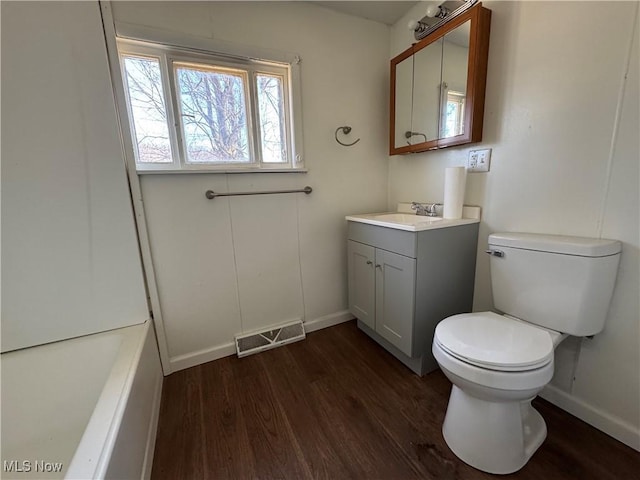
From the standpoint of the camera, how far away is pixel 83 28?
1.18 meters

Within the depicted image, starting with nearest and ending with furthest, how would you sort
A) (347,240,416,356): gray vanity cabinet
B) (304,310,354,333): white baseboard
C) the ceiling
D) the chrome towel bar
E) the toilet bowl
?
1. the toilet bowl
2. (347,240,416,356): gray vanity cabinet
3. the chrome towel bar
4. the ceiling
5. (304,310,354,333): white baseboard


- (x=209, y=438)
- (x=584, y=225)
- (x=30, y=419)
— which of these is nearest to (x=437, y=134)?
(x=584, y=225)

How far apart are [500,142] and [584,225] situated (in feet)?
1.73

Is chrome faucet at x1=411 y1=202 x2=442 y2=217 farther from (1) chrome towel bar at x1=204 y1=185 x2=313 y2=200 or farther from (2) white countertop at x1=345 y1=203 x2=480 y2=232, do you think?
(1) chrome towel bar at x1=204 y1=185 x2=313 y2=200

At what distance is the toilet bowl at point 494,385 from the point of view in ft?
2.95

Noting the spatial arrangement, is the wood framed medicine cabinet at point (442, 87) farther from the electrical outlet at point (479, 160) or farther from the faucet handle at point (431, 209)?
the faucet handle at point (431, 209)

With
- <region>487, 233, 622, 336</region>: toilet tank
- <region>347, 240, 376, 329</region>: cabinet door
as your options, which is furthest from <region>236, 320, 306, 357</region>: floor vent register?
<region>487, 233, 622, 336</region>: toilet tank

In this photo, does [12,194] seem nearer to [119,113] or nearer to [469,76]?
[119,113]

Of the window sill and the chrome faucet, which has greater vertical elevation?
the window sill

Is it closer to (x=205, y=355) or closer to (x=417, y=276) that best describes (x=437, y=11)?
(x=417, y=276)

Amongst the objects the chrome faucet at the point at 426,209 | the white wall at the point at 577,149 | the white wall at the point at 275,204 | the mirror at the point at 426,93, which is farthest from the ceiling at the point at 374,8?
the chrome faucet at the point at 426,209

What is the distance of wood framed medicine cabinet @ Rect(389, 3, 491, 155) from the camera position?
134 cm

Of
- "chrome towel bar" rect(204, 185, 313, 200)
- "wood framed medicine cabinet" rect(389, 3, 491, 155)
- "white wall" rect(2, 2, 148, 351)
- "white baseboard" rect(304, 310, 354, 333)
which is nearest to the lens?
"white wall" rect(2, 2, 148, 351)

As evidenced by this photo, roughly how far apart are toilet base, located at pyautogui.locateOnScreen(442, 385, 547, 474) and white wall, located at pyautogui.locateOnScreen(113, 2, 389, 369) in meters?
1.14
